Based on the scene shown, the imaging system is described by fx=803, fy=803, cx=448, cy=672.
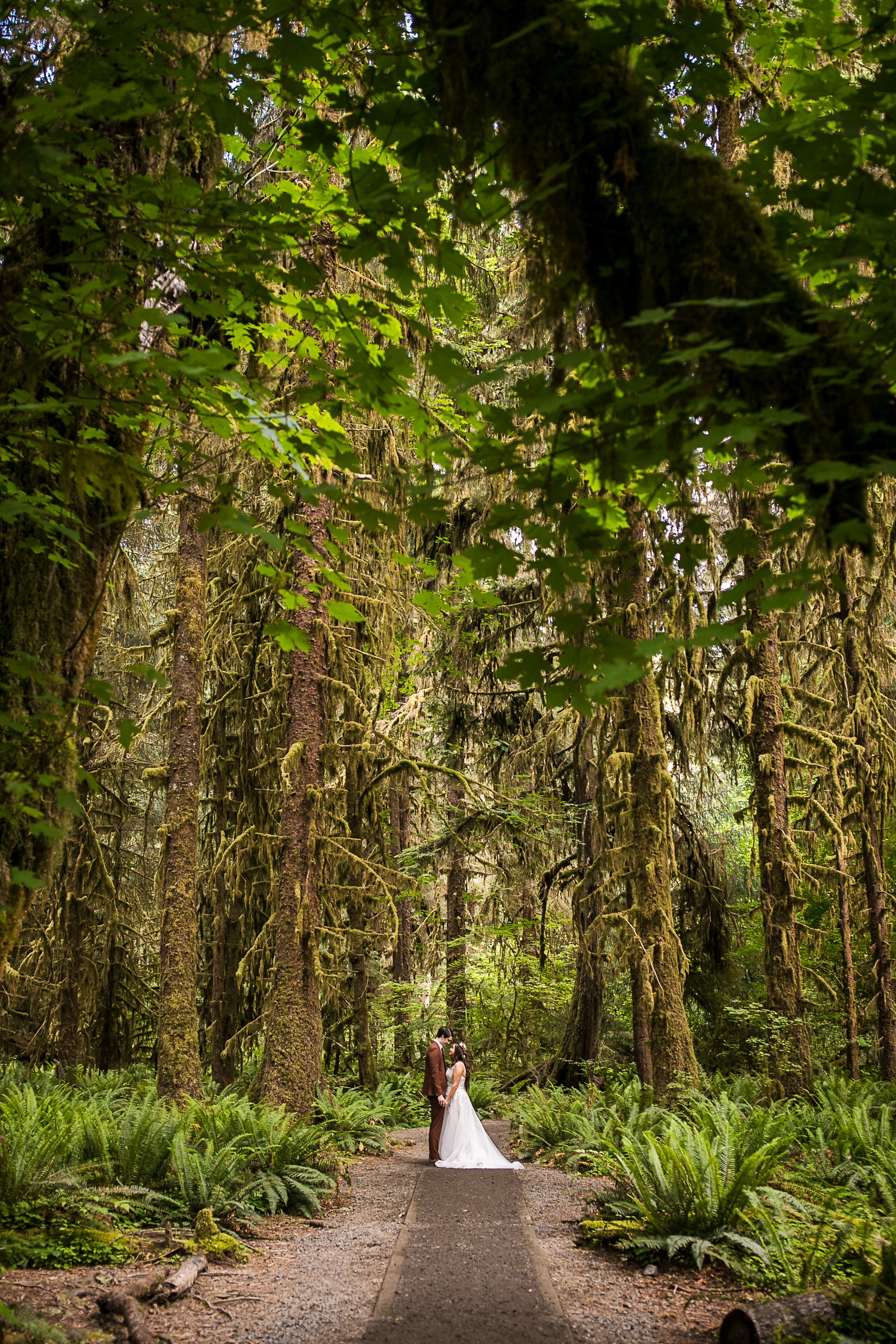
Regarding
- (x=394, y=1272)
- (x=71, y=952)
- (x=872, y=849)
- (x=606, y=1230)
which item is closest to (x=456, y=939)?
(x=71, y=952)

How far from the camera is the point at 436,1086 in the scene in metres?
10.2

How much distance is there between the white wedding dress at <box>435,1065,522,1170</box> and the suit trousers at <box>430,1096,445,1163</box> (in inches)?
1.8

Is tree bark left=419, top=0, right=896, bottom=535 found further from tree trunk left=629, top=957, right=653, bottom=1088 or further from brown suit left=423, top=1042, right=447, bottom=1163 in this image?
brown suit left=423, top=1042, right=447, bottom=1163

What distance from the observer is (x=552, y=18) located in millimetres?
2188

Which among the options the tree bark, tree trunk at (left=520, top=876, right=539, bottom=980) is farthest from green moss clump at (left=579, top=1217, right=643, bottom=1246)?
tree trunk at (left=520, top=876, right=539, bottom=980)

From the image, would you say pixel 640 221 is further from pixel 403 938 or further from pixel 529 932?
pixel 529 932

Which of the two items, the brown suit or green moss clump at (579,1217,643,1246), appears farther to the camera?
the brown suit

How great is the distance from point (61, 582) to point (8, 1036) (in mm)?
13036

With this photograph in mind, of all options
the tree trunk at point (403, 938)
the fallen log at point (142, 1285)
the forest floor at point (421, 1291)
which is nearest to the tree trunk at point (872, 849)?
the forest floor at point (421, 1291)

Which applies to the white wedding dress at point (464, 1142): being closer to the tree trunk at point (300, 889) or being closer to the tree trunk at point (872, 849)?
the tree trunk at point (300, 889)

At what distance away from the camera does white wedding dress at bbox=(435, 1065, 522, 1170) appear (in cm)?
948

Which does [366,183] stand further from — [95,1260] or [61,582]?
[95,1260]

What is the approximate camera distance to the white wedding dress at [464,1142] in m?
9.48

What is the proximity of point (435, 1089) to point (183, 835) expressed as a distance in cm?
475
